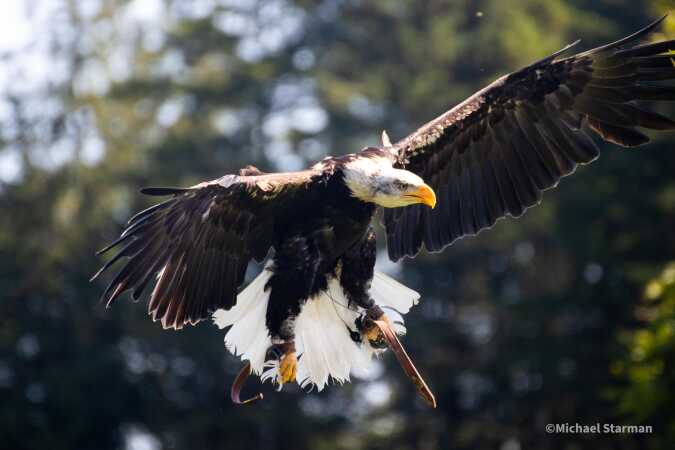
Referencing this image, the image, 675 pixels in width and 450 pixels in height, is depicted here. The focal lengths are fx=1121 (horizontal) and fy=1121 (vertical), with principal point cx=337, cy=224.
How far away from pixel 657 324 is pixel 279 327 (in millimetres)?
3907

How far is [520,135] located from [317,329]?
1.68m

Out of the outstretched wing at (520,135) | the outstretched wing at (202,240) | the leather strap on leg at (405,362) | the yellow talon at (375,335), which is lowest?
the leather strap on leg at (405,362)

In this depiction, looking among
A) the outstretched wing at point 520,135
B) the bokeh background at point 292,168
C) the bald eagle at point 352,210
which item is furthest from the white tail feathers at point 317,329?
the bokeh background at point 292,168

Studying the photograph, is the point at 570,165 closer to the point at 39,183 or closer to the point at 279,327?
the point at 279,327

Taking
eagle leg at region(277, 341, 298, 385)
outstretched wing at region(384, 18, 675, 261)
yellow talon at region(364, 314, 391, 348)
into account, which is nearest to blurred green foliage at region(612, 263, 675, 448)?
outstretched wing at region(384, 18, 675, 261)

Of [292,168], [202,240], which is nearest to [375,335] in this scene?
[202,240]

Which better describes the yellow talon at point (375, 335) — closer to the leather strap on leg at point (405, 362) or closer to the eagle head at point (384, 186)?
the leather strap on leg at point (405, 362)

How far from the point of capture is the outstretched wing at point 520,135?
633cm

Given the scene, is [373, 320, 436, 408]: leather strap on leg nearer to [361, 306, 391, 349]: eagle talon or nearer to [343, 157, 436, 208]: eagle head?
[361, 306, 391, 349]: eagle talon

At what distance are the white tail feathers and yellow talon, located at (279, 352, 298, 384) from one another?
19cm

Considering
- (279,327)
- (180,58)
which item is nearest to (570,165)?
(279,327)

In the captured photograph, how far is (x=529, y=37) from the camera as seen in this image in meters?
18.1

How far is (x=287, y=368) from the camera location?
6.21m

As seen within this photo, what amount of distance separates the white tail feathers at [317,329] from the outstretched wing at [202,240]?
12.0 inches
